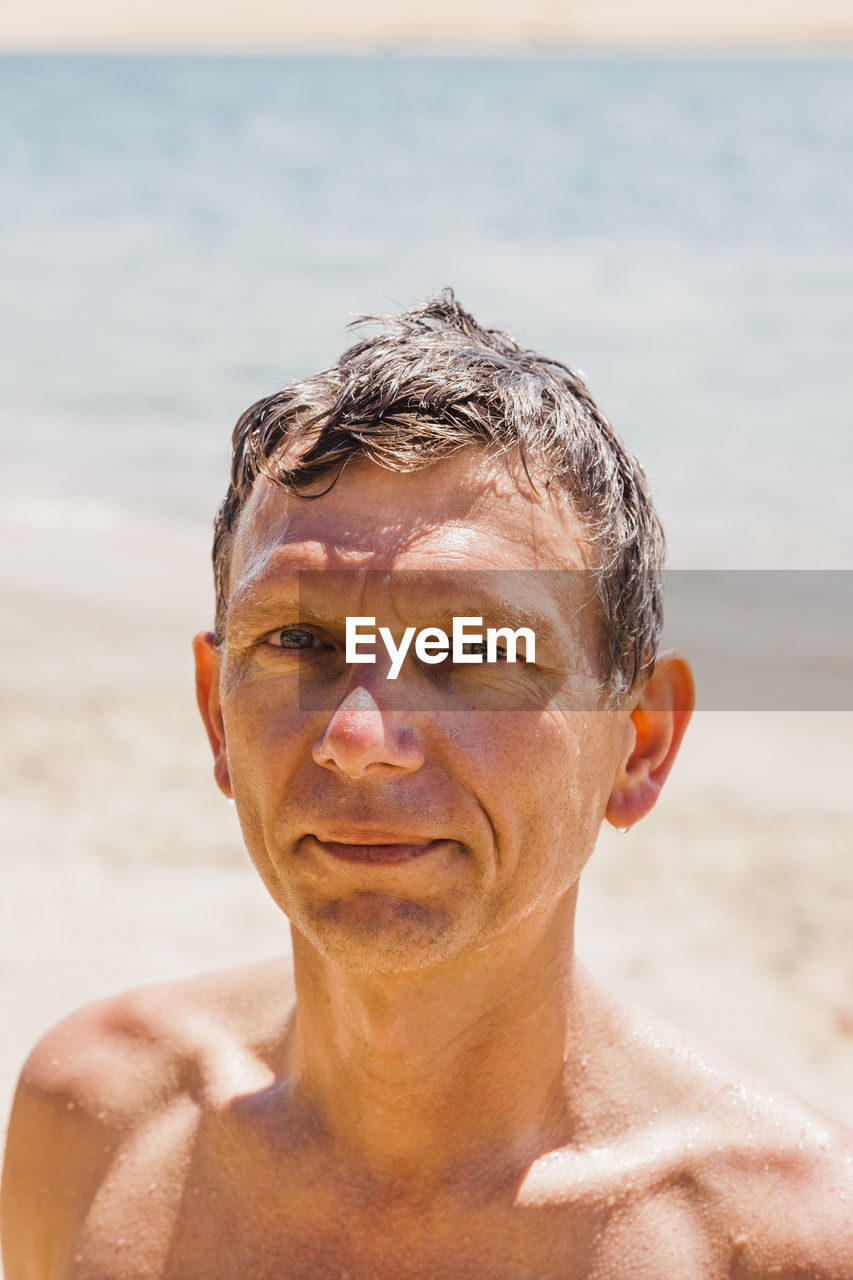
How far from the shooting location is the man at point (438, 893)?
172 centimetres

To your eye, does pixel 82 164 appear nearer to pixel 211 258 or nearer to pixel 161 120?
pixel 161 120

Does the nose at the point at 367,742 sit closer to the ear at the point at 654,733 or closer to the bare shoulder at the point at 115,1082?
the ear at the point at 654,733

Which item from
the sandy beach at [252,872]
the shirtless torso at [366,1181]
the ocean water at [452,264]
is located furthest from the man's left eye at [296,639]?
the ocean water at [452,264]

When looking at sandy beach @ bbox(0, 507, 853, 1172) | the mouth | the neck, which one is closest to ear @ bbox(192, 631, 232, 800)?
the neck

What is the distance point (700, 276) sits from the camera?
45.5ft

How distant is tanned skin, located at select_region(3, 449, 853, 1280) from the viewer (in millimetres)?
1707

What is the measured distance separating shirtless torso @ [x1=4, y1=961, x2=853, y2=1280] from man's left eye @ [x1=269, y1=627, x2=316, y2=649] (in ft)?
2.48

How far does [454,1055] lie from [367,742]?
22.8 inches

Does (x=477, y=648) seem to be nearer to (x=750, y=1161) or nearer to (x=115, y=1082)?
(x=750, y=1161)

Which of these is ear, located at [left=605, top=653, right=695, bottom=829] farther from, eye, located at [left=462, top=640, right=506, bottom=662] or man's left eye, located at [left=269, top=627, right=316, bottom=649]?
man's left eye, located at [left=269, top=627, right=316, bottom=649]

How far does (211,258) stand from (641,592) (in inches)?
578

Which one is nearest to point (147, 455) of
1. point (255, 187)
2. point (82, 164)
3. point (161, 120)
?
point (255, 187)

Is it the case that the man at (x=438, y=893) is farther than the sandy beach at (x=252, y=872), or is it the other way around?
the sandy beach at (x=252, y=872)

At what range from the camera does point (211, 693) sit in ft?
7.11
